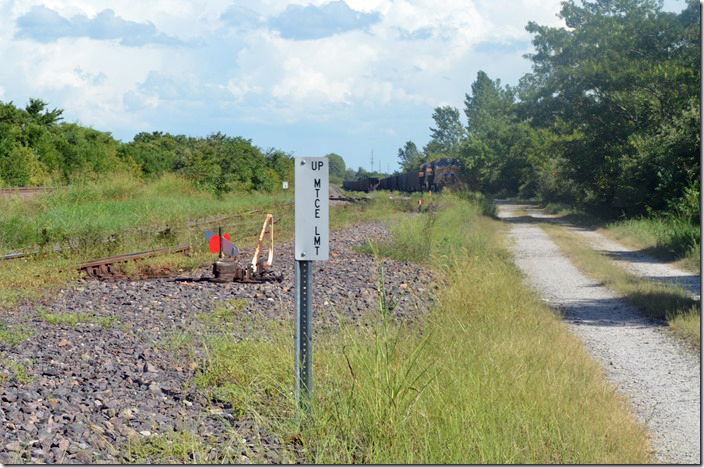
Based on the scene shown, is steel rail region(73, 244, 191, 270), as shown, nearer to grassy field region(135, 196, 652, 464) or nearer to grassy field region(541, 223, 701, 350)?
grassy field region(135, 196, 652, 464)

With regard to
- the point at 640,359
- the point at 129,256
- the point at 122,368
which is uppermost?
the point at 129,256

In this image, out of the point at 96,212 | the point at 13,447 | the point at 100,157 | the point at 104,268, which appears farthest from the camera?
the point at 100,157

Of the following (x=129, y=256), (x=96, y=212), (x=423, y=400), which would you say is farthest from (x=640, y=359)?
(x=96, y=212)

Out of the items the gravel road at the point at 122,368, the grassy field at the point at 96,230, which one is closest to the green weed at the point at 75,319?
the gravel road at the point at 122,368

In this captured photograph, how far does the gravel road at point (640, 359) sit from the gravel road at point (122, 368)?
2.28m

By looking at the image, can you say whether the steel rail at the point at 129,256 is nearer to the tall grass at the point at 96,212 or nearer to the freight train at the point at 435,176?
the tall grass at the point at 96,212

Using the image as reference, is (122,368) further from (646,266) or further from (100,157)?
(100,157)

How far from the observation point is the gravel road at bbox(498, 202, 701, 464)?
6449 mm

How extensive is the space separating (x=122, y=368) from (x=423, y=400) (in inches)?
110

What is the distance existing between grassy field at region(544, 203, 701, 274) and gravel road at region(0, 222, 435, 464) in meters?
9.37

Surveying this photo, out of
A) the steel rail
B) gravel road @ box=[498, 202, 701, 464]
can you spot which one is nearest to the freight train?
gravel road @ box=[498, 202, 701, 464]

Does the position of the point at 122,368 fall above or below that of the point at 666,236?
below

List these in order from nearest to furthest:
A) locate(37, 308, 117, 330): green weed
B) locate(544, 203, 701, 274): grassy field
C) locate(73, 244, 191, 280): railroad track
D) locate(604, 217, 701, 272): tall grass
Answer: locate(37, 308, 117, 330): green weed < locate(73, 244, 191, 280): railroad track < locate(544, 203, 701, 274): grassy field < locate(604, 217, 701, 272): tall grass

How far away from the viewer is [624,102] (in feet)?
117
